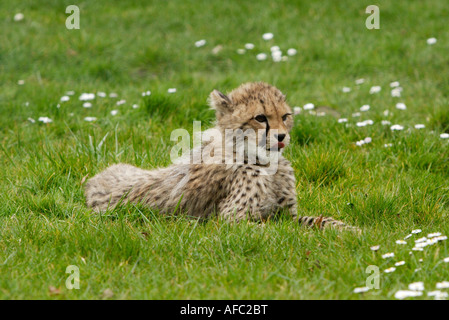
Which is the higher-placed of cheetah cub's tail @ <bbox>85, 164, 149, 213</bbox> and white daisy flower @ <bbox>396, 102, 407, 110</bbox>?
white daisy flower @ <bbox>396, 102, 407, 110</bbox>

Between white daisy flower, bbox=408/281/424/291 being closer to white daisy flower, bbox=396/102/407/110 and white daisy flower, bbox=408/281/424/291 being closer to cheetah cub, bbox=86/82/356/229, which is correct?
cheetah cub, bbox=86/82/356/229

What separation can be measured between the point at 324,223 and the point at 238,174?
80cm

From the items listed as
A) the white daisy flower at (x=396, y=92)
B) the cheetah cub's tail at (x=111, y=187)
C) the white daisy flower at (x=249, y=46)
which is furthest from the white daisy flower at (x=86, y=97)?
the white daisy flower at (x=396, y=92)

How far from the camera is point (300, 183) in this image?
5.90 m

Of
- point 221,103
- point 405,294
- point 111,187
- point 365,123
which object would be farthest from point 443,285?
point 365,123

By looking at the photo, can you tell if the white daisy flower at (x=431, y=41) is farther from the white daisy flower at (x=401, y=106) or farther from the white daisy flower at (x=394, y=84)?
the white daisy flower at (x=401, y=106)

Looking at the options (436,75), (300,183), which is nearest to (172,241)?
(300,183)

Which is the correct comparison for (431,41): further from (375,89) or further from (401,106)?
(401,106)

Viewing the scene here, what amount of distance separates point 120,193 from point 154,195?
347 mm

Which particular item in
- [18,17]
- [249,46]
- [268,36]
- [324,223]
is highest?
[18,17]

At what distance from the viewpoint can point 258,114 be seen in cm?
500

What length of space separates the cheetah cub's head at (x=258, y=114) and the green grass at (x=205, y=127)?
0.68 metres

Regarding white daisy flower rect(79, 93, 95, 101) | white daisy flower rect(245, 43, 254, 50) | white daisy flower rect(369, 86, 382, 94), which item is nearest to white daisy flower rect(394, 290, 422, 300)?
white daisy flower rect(369, 86, 382, 94)

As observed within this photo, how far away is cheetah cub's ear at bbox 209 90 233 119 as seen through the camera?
521cm
